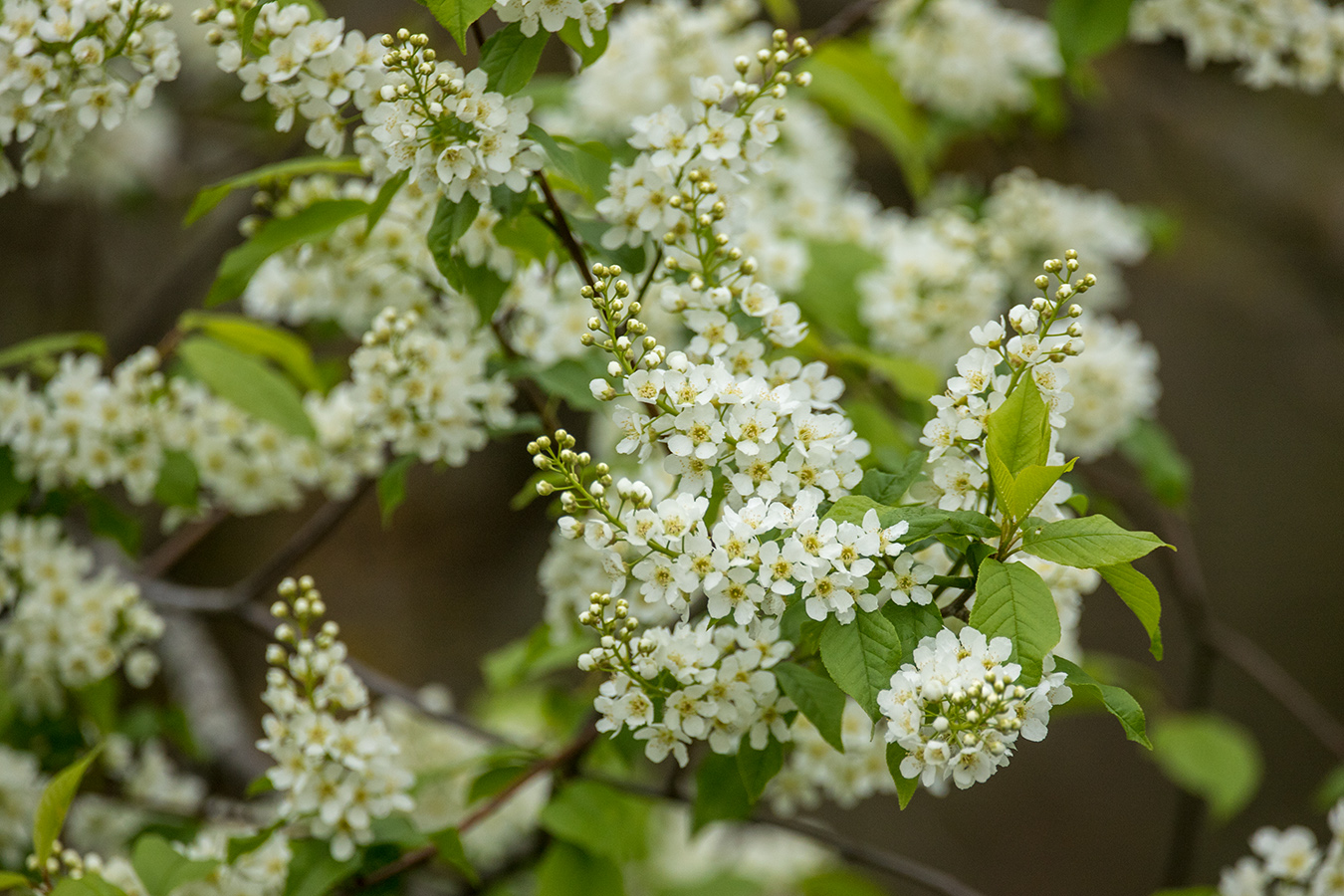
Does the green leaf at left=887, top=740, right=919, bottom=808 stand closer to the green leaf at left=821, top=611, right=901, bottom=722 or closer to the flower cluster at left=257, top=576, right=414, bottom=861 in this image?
the green leaf at left=821, top=611, right=901, bottom=722

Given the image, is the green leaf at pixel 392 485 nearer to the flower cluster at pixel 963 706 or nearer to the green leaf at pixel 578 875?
the green leaf at pixel 578 875

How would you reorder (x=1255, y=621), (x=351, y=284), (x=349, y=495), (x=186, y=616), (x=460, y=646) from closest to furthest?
(x=351, y=284) < (x=349, y=495) < (x=186, y=616) < (x=1255, y=621) < (x=460, y=646)

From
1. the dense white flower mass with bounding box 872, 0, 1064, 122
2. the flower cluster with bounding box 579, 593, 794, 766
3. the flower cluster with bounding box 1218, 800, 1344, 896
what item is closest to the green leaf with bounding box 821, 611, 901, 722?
the flower cluster with bounding box 579, 593, 794, 766

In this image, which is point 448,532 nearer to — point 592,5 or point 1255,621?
point 1255,621

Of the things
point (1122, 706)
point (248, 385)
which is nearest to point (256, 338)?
point (248, 385)

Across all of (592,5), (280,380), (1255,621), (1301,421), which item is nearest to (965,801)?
(1255,621)

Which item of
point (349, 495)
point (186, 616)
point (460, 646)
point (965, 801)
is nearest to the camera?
point (349, 495)

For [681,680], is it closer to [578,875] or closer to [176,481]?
[578,875]

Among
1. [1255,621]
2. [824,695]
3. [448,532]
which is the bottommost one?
[448,532]
